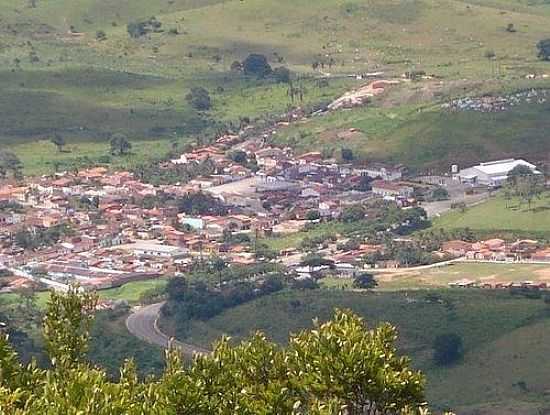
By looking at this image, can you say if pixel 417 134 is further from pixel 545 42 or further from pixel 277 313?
pixel 277 313

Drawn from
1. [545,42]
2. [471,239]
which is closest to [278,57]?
[545,42]

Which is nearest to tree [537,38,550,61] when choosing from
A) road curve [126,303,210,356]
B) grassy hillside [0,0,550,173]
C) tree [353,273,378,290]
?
grassy hillside [0,0,550,173]

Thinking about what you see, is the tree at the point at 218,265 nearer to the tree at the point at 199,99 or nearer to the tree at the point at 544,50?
the tree at the point at 199,99

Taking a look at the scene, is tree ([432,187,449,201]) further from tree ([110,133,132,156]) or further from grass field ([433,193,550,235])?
tree ([110,133,132,156])

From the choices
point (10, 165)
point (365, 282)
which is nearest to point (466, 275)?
point (365, 282)

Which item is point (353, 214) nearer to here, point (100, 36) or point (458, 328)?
point (458, 328)

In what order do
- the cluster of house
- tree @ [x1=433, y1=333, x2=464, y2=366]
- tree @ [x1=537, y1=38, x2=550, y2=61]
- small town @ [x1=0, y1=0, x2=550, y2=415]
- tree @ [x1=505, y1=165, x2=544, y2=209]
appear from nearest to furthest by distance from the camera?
small town @ [x1=0, y1=0, x2=550, y2=415] < tree @ [x1=433, y1=333, x2=464, y2=366] < the cluster of house < tree @ [x1=505, y1=165, x2=544, y2=209] < tree @ [x1=537, y1=38, x2=550, y2=61]

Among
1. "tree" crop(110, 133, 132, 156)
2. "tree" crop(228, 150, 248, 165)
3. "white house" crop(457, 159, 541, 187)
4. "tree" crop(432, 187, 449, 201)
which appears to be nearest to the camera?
"tree" crop(432, 187, 449, 201)
